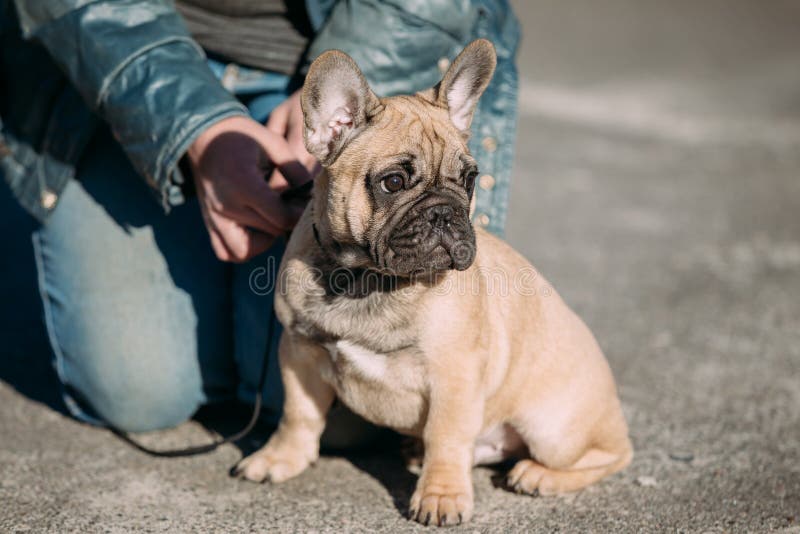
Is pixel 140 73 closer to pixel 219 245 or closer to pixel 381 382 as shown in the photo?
pixel 219 245

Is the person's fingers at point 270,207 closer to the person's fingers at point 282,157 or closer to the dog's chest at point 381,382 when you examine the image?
the person's fingers at point 282,157

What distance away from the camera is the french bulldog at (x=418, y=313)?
2.96 meters

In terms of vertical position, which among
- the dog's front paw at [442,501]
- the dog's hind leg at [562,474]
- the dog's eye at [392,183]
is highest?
the dog's eye at [392,183]

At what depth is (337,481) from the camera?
3.49m

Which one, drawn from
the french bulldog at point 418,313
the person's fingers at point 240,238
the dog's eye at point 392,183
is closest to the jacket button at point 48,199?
the person's fingers at point 240,238

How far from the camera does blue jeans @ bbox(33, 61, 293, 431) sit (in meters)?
4.06

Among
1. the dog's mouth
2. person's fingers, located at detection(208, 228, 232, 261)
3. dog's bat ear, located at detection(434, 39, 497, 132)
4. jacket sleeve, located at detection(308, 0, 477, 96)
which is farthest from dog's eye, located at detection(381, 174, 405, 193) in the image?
jacket sleeve, located at detection(308, 0, 477, 96)

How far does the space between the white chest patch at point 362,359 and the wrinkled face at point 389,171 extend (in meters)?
0.30

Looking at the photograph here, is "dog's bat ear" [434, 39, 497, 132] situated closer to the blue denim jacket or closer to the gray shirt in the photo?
the blue denim jacket

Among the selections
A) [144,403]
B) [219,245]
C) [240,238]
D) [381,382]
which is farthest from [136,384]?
[381,382]

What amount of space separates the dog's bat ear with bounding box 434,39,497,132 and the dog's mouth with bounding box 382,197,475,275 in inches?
19.8

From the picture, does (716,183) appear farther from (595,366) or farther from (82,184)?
(82,184)

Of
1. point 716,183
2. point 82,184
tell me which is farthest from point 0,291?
point 716,183

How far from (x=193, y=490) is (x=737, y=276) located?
192 inches
